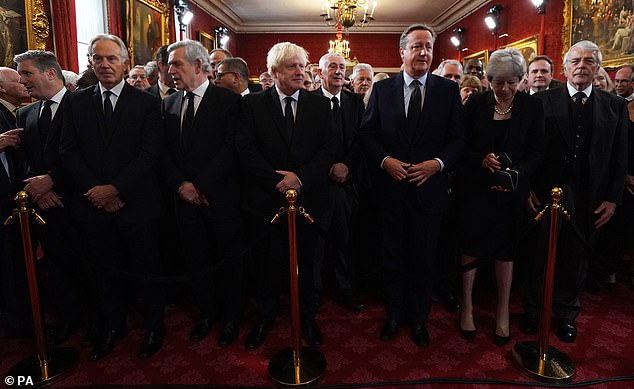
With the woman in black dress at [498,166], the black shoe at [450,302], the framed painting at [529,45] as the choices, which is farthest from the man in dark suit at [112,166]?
the framed painting at [529,45]

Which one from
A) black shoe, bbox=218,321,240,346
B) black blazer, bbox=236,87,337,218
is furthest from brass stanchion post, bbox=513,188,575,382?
black shoe, bbox=218,321,240,346

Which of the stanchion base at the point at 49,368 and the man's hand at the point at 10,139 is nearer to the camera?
the stanchion base at the point at 49,368

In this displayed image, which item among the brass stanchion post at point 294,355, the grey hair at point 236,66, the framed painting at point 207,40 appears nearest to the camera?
the brass stanchion post at point 294,355

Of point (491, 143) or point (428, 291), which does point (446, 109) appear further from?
point (428, 291)

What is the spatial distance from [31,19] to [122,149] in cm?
494

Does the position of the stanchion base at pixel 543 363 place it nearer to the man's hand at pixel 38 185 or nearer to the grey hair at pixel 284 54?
the grey hair at pixel 284 54

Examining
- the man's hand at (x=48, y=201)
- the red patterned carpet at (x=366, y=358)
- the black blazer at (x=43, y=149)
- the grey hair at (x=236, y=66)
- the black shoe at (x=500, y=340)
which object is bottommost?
the red patterned carpet at (x=366, y=358)

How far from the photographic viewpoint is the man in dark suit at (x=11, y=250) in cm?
282

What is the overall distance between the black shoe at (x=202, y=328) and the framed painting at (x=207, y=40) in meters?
11.3

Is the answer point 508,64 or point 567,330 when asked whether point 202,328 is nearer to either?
point 567,330

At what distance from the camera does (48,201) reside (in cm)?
275

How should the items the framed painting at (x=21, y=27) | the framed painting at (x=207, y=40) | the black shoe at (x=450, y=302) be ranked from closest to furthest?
the black shoe at (x=450, y=302) < the framed painting at (x=21, y=27) < the framed painting at (x=207, y=40)

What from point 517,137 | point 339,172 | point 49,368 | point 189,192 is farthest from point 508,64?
point 49,368

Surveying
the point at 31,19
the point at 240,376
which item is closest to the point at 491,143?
the point at 240,376
